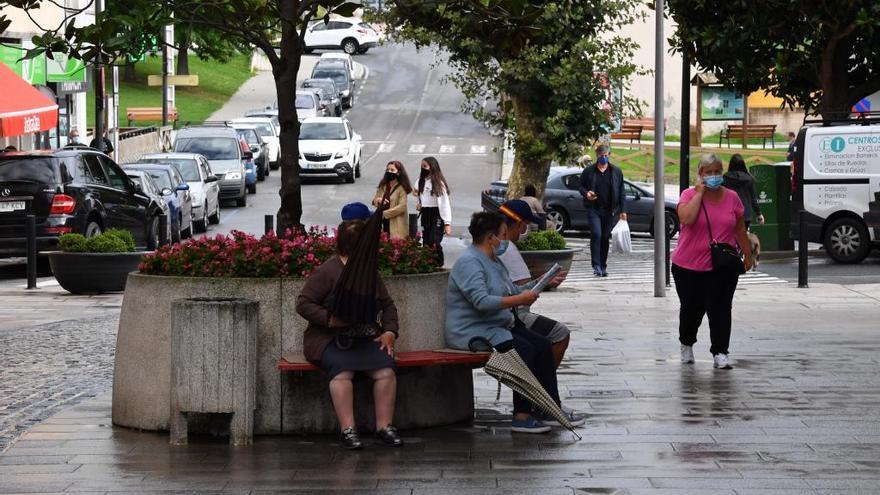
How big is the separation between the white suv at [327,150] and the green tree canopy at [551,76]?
11488 mm

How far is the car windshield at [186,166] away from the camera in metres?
32.5

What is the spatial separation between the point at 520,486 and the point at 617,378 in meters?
3.90

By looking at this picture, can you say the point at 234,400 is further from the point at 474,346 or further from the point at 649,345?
the point at 649,345

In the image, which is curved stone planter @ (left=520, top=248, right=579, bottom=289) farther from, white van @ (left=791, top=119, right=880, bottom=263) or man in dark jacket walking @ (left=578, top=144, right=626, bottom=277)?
white van @ (left=791, top=119, right=880, bottom=263)

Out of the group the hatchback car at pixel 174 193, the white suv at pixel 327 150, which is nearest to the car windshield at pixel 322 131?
the white suv at pixel 327 150

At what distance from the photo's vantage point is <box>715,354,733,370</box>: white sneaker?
41.0 ft

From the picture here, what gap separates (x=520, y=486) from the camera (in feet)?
27.1

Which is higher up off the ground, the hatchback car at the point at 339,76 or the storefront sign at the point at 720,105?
the hatchback car at the point at 339,76

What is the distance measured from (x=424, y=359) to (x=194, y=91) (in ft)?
206

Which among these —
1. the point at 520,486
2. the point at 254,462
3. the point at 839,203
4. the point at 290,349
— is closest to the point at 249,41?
the point at 290,349

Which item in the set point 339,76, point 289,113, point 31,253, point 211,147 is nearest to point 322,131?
point 211,147

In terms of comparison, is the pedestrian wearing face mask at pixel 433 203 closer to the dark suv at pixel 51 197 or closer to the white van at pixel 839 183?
the dark suv at pixel 51 197

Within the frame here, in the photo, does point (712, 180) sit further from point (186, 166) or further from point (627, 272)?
point (186, 166)

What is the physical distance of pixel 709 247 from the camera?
40.8ft
